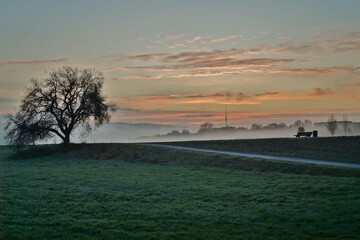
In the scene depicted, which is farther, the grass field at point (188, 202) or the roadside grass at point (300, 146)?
the roadside grass at point (300, 146)

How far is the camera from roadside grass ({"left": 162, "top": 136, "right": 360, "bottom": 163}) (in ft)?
142

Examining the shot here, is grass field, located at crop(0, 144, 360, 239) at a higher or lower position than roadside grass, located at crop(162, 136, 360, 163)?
lower

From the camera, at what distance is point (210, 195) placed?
89.0 feet

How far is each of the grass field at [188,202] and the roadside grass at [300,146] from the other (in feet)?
24.9

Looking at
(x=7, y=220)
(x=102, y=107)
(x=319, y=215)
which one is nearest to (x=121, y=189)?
(x=7, y=220)

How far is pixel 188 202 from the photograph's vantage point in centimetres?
2538

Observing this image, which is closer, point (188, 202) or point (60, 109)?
point (188, 202)

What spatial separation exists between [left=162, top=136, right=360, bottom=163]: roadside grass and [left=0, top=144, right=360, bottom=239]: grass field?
7.60 m

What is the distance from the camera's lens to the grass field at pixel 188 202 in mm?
19969

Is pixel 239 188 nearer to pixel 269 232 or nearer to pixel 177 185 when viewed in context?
pixel 177 185

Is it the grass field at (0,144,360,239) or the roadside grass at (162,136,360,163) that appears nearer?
the grass field at (0,144,360,239)

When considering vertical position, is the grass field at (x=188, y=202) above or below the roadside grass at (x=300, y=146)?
below

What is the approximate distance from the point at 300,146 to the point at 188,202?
26.8 metres

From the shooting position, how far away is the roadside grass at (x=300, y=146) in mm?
43375
